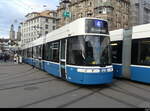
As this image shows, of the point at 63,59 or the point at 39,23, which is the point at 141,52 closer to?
the point at 63,59

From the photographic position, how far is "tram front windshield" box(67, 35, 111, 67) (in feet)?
33.4

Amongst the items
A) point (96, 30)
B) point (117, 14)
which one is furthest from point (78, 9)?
point (96, 30)

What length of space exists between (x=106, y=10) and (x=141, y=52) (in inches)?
1877

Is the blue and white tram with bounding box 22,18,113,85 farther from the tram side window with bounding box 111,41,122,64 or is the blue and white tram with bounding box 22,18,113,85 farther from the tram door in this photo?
Result: the tram side window with bounding box 111,41,122,64

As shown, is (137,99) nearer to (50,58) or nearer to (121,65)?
(121,65)

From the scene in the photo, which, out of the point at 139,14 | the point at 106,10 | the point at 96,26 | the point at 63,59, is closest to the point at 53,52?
the point at 63,59

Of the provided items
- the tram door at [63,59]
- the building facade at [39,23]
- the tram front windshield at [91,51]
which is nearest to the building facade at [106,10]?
the building facade at [39,23]

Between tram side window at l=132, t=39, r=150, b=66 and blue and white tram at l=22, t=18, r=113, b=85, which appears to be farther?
tram side window at l=132, t=39, r=150, b=66

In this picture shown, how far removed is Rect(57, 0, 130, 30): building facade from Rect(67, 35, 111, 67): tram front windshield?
42.7 metres

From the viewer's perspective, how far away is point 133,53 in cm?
1209

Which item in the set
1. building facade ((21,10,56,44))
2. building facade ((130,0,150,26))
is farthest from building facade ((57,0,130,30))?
building facade ((21,10,56,44))

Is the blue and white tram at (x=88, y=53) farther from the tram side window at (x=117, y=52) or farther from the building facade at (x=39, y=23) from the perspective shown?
the building facade at (x=39, y=23)

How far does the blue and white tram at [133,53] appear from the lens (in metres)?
11.2

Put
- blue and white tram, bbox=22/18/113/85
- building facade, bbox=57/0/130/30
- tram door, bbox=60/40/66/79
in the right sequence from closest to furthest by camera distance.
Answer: blue and white tram, bbox=22/18/113/85 < tram door, bbox=60/40/66/79 < building facade, bbox=57/0/130/30
